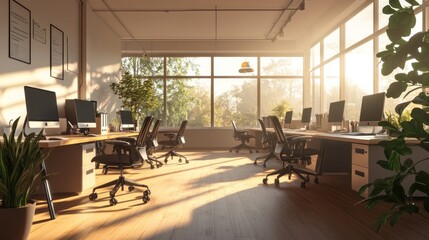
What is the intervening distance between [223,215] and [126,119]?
5114 mm

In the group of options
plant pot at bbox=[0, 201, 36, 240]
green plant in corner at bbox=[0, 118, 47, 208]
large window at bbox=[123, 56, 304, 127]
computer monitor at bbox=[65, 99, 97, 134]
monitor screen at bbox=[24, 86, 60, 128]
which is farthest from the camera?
large window at bbox=[123, 56, 304, 127]

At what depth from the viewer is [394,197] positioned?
1.13m

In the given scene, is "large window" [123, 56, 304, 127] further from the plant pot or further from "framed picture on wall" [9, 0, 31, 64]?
the plant pot

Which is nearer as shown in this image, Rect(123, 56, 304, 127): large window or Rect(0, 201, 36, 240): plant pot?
Rect(0, 201, 36, 240): plant pot

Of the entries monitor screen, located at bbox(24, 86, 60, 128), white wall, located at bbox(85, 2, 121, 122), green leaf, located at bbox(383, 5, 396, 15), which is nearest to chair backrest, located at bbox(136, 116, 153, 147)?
monitor screen, located at bbox(24, 86, 60, 128)

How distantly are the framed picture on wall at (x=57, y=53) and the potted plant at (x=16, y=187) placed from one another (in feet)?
12.1

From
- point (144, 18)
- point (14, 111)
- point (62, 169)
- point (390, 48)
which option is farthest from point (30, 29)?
point (390, 48)

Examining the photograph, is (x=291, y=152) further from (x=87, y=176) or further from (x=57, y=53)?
(x=57, y=53)

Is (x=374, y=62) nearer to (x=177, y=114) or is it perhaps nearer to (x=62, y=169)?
(x=62, y=169)

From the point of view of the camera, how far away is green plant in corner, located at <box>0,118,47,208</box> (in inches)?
95.3

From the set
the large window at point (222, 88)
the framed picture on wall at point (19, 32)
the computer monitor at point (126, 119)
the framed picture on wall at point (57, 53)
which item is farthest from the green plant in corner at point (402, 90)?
the large window at point (222, 88)

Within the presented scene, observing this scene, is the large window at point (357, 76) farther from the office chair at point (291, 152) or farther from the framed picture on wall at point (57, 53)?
the framed picture on wall at point (57, 53)

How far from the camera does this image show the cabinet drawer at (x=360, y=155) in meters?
4.08

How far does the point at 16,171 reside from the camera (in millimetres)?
2467
